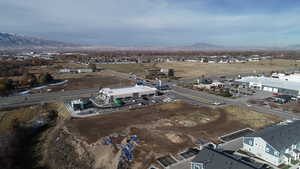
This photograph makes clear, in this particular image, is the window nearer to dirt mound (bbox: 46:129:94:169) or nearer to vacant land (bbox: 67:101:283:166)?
vacant land (bbox: 67:101:283:166)

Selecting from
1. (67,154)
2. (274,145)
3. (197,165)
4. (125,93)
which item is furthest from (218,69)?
(67,154)

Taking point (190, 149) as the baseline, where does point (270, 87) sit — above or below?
above

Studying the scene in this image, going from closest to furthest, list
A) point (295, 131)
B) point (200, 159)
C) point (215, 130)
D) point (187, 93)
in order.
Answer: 1. point (200, 159)
2. point (295, 131)
3. point (215, 130)
4. point (187, 93)

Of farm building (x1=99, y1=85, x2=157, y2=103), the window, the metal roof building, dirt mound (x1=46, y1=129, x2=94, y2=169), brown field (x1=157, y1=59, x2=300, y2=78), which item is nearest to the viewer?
the window

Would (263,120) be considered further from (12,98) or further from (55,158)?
(12,98)

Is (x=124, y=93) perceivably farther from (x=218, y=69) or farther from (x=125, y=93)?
(x=218, y=69)

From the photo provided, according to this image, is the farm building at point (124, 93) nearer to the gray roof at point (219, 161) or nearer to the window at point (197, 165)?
the window at point (197, 165)

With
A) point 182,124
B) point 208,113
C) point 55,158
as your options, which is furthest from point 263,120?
point 55,158

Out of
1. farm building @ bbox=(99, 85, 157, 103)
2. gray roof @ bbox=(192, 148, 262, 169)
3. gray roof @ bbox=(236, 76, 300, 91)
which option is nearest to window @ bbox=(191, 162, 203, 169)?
gray roof @ bbox=(192, 148, 262, 169)
